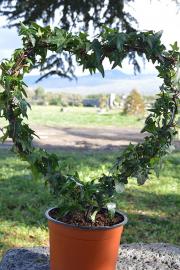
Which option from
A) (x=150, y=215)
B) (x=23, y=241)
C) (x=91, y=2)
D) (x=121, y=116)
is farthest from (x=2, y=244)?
(x=121, y=116)

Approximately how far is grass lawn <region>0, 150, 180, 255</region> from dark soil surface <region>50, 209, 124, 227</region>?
56 cm

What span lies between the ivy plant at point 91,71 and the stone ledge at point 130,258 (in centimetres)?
72

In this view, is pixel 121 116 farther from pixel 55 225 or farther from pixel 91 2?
pixel 55 225

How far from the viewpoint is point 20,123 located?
108 inches

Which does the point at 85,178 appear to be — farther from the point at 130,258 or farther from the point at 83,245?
the point at 83,245

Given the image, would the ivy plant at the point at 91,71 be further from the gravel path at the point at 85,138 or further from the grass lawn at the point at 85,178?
the gravel path at the point at 85,138

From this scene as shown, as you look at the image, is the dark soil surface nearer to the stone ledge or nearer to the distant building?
the stone ledge

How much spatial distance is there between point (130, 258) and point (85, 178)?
2.72 m

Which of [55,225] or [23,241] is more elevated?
[55,225]

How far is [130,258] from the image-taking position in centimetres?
361

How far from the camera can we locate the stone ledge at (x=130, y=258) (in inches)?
134

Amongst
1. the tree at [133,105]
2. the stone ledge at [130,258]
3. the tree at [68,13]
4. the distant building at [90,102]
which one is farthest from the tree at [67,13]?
the distant building at [90,102]

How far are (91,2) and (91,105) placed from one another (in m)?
16.8

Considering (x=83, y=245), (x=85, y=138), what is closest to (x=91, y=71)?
(x=83, y=245)
